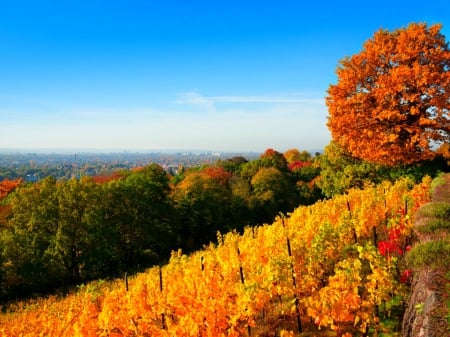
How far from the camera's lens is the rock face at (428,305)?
5980 millimetres

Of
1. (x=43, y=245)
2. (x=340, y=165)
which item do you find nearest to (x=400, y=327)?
(x=340, y=165)

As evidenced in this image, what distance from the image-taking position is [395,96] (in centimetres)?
2202

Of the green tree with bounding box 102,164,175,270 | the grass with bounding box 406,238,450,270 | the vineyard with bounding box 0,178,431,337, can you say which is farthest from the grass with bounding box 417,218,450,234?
the green tree with bounding box 102,164,175,270

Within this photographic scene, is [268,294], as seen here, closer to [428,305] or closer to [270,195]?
[428,305]

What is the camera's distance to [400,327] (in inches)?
319

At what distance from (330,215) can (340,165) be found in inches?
601

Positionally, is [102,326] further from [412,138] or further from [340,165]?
[340,165]

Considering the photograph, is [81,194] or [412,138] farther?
[81,194]

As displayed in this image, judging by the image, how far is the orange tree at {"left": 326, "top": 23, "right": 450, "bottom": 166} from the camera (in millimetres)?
21141

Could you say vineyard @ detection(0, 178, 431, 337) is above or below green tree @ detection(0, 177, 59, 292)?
above

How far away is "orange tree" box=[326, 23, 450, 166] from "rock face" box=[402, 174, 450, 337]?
51.0 ft

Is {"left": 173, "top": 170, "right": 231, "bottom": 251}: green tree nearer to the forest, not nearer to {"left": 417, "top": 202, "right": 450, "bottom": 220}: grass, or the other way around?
the forest

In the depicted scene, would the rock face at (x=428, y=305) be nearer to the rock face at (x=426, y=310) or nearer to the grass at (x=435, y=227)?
the rock face at (x=426, y=310)

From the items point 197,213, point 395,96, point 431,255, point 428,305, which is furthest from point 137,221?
point 428,305
